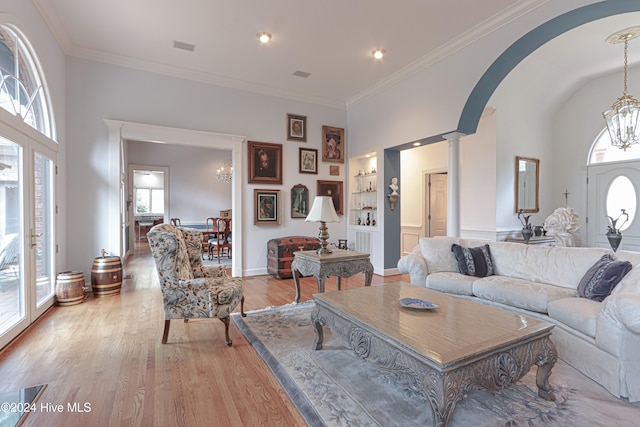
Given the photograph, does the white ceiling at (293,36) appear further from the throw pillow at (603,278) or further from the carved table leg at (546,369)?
the carved table leg at (546,369)

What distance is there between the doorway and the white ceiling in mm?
2674

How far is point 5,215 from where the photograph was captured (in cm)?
279

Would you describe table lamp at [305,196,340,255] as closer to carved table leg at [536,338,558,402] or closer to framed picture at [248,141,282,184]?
framed picture at [248,141,282,184]

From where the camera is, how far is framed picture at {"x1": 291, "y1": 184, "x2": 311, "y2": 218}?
19.9ft

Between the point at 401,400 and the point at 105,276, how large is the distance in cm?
418

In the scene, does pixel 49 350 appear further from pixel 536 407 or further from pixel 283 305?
pixel 536 407

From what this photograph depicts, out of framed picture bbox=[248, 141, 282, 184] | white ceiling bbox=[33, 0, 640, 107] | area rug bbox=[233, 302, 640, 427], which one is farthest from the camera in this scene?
framed picture bbox=[248, 141, 282, 184]

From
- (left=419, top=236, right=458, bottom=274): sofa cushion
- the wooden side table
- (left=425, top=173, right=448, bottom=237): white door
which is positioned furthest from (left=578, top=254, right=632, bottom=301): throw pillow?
(left=425, top=173, right=448, bottom=237): white door

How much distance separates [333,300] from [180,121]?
428 cm

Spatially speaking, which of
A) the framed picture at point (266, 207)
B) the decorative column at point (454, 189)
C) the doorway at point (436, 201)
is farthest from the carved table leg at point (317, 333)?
the doorway at point (436, 201)

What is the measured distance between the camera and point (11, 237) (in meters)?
2.88

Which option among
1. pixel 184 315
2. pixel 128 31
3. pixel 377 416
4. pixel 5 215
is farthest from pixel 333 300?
pixel 128 31

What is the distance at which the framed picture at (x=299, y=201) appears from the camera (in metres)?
6.08

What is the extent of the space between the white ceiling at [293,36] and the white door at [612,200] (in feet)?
4.81
